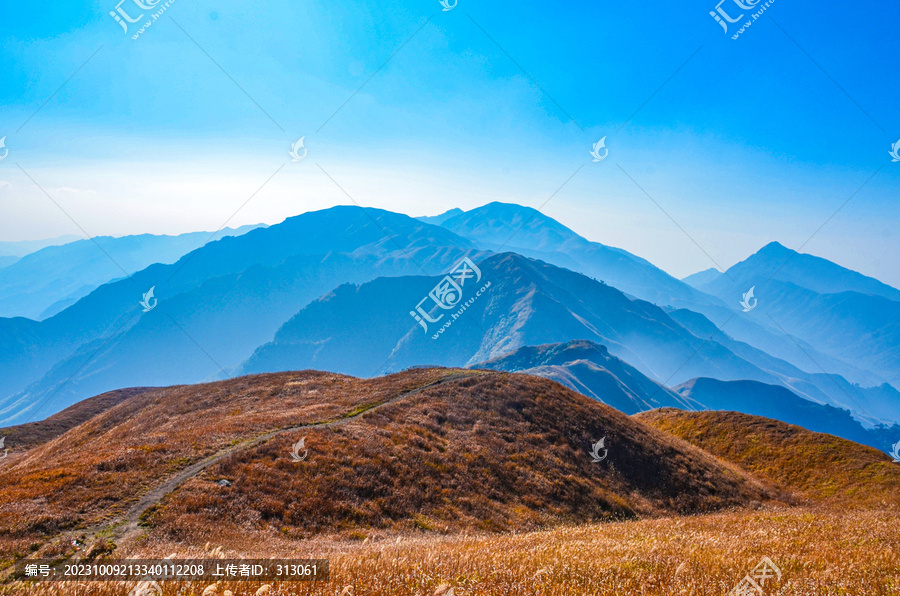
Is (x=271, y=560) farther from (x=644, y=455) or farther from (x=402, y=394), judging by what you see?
(x=644, y=455)

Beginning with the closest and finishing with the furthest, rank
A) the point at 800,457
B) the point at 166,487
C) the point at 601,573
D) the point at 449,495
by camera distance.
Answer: the point at 601,573 → the point at 166,487 → the point at 449,495 → the point at 800,457

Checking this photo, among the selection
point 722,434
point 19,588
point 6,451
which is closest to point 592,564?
point 19,588

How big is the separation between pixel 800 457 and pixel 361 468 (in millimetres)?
51141

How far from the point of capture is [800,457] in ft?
160

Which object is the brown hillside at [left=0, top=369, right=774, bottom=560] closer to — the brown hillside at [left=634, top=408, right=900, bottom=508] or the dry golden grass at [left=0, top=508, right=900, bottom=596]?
the brown hillside at [left=634, top=408, right=900, bottom=508]

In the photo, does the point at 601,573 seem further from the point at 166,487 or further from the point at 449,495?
the point at 166,487

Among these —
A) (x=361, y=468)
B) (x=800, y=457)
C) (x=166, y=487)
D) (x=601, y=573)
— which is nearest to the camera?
(x=601, y=573)

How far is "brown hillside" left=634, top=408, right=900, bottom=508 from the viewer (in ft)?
134

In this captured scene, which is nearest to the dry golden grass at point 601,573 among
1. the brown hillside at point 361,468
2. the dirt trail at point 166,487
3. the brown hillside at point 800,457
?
the dirt trail at point 166,487

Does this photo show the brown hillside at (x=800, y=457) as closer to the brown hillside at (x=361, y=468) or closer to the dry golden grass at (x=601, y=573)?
the brown hillside at (x=361, y=468)

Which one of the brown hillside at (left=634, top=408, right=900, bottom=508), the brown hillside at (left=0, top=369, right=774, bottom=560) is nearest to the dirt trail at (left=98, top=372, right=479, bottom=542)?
the brown hillside at (left=0, top=369, right=774, bottom=560)

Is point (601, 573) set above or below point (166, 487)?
below

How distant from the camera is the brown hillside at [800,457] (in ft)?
134

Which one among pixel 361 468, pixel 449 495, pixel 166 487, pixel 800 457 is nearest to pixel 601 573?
pixel 449 495
